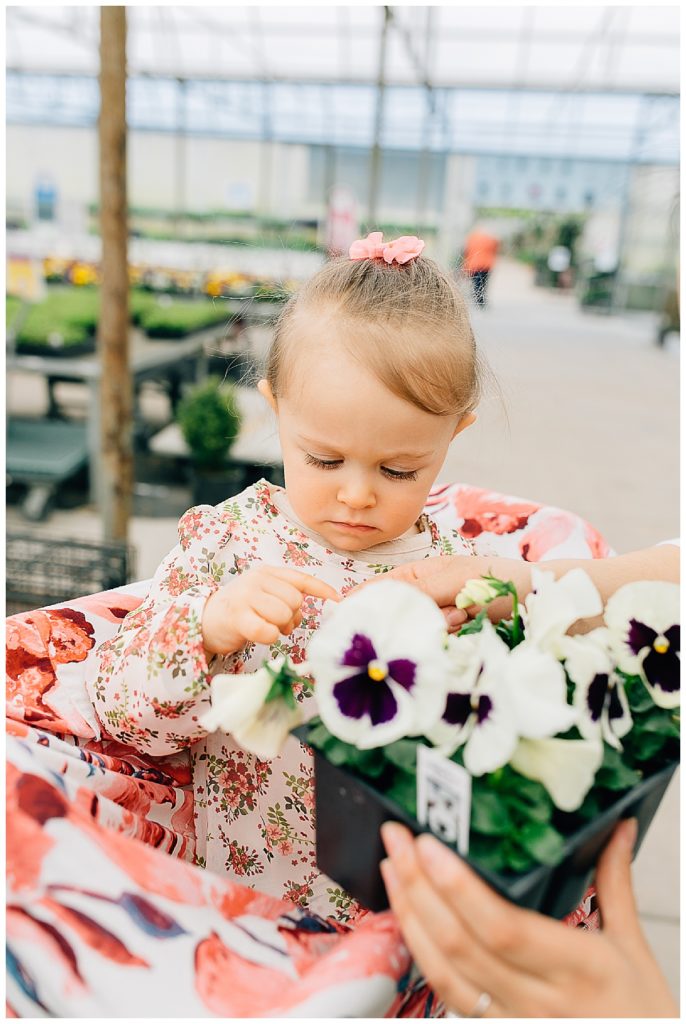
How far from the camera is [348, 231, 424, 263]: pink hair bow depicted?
1041mm

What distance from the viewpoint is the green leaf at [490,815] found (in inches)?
22.7

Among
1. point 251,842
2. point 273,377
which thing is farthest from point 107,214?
point 251,842

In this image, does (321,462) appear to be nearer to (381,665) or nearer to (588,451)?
(381,665)

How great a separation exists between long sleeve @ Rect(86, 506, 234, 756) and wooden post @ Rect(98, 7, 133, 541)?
176 cm

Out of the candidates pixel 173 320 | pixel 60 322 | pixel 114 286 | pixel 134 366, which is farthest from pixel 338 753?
pixel 173 320

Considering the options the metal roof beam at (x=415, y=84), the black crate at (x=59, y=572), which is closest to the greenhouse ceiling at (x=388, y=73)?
the metal roof beam at (x=415, y=84)

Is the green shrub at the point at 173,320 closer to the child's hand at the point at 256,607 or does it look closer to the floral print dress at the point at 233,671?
the floral print dress at the point at 233,671

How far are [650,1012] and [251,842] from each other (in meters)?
0.52

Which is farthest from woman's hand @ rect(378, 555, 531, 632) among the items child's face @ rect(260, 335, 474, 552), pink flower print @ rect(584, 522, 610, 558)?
pink flower print @ rect(584, 522, 610, 558)

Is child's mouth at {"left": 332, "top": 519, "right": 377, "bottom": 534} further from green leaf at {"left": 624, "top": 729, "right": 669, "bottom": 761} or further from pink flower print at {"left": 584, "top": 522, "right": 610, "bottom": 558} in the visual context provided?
pink flower print at {"left": 584, "top": 522, "right": 610, "bottom": 558}

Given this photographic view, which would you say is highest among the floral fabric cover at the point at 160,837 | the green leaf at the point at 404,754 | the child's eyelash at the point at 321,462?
the child's eyelash at the point at 321,462

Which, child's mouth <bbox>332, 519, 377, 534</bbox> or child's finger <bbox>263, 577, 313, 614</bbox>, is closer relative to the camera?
child's finger <bbox>263, 577, 313, 614</bbox>

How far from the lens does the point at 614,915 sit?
2.09 ft

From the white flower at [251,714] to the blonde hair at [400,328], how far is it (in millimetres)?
396
